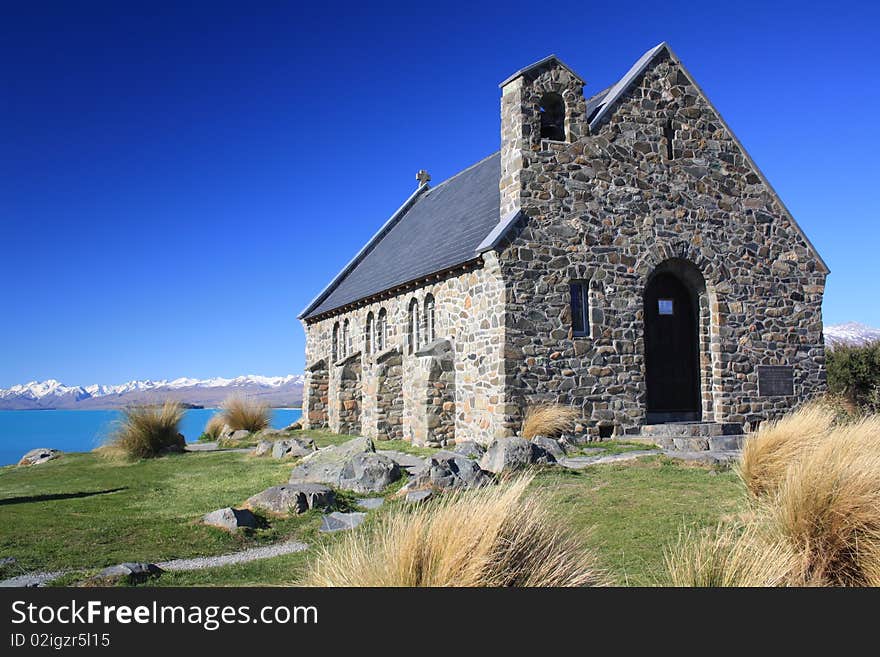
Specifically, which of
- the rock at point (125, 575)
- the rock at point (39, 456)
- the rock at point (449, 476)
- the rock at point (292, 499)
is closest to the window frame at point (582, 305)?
the rock at point (449, 476)

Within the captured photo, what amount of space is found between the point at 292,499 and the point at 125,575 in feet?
9.84

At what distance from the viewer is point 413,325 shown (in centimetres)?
1947

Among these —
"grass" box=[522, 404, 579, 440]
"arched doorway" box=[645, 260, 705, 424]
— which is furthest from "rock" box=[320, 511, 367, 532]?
"arched doorway" box=[645, 260, 705, 424]

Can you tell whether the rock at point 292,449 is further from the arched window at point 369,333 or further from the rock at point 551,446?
the arched window at point 369,333

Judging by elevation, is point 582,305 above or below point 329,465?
above

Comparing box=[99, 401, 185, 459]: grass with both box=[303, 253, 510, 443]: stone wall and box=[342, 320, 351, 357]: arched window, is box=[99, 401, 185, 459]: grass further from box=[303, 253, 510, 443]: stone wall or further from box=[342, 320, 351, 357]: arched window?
box=[342, 320, 351, 357]: arched window

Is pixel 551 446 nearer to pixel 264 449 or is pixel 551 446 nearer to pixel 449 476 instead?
pixel 449 476

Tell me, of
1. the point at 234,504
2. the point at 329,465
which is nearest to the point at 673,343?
the point at 329,465

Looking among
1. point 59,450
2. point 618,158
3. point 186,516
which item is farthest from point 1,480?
point 618,158

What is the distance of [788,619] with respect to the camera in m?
3.96

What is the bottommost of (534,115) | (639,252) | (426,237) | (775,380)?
(775,380)

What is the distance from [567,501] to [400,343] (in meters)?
11.8

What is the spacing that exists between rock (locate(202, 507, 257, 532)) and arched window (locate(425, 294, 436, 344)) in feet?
33.6

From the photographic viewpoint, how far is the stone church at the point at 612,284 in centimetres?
1504
